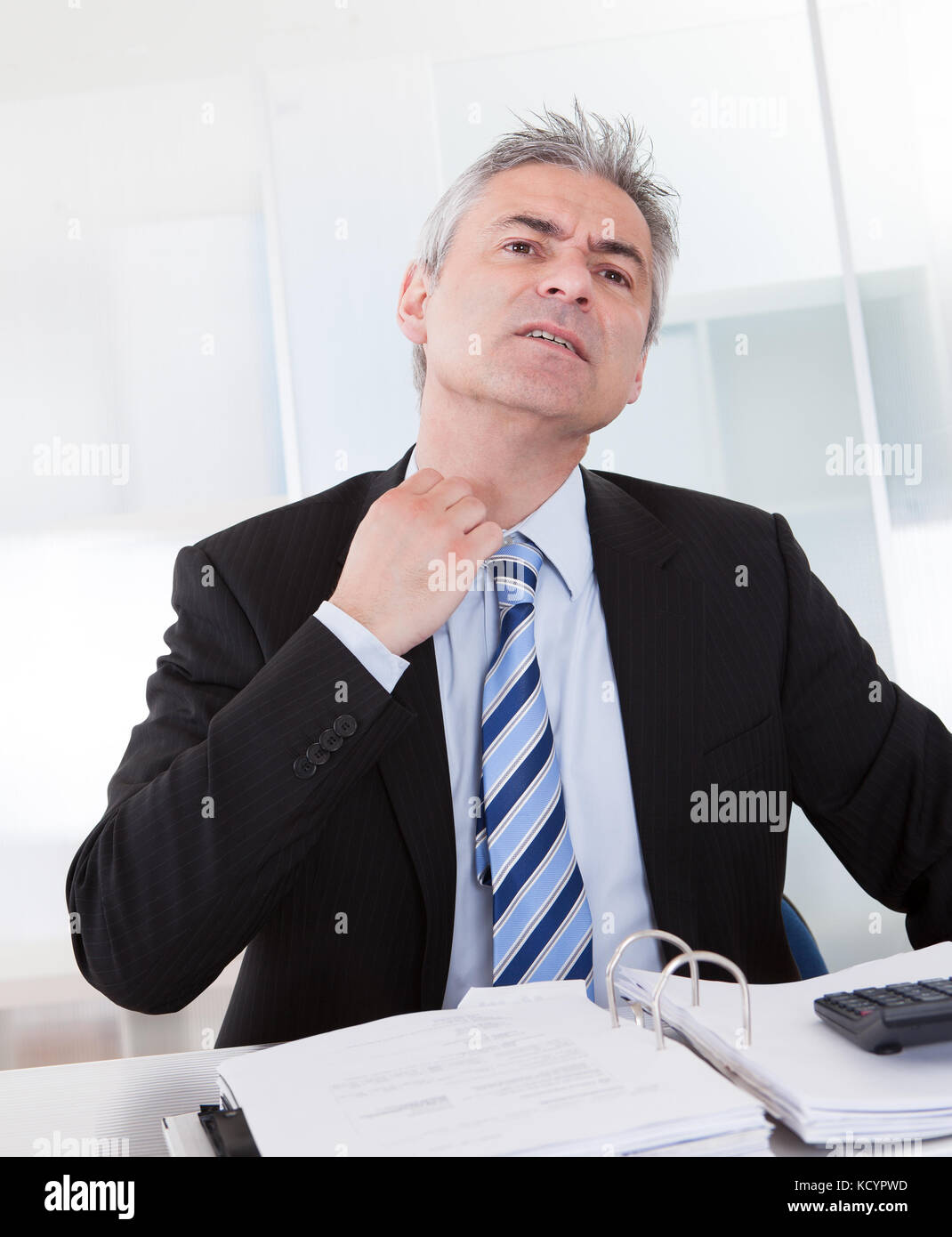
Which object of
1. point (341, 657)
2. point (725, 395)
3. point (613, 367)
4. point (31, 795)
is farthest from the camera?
point (725, 395)

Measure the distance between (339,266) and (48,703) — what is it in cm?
142

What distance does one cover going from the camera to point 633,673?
1.43 metres

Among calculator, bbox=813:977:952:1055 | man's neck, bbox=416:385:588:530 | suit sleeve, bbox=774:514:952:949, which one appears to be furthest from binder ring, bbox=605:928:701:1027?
man's neck, bbox=416:385:588:530

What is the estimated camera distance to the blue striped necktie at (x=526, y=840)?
1.25 m

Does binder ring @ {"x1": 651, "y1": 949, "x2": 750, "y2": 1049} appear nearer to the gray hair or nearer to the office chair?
the office chair

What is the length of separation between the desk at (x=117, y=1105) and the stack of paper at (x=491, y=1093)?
6 cm

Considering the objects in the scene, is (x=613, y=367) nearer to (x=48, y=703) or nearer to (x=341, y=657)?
(x=341, y=657)

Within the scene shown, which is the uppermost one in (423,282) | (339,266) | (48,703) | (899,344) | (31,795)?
(339,266)

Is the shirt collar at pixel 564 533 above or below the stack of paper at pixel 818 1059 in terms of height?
above

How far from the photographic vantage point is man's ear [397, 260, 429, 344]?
1755mm

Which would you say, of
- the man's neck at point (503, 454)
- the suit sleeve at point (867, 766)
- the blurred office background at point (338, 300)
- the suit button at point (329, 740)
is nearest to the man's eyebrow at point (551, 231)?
the man's neck at point (503, 454)

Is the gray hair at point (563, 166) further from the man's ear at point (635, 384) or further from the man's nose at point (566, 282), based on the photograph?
the man's nose at point (566, 282)

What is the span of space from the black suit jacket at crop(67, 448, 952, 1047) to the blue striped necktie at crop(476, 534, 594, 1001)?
2.3 inches

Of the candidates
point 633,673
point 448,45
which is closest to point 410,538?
point 633,673
